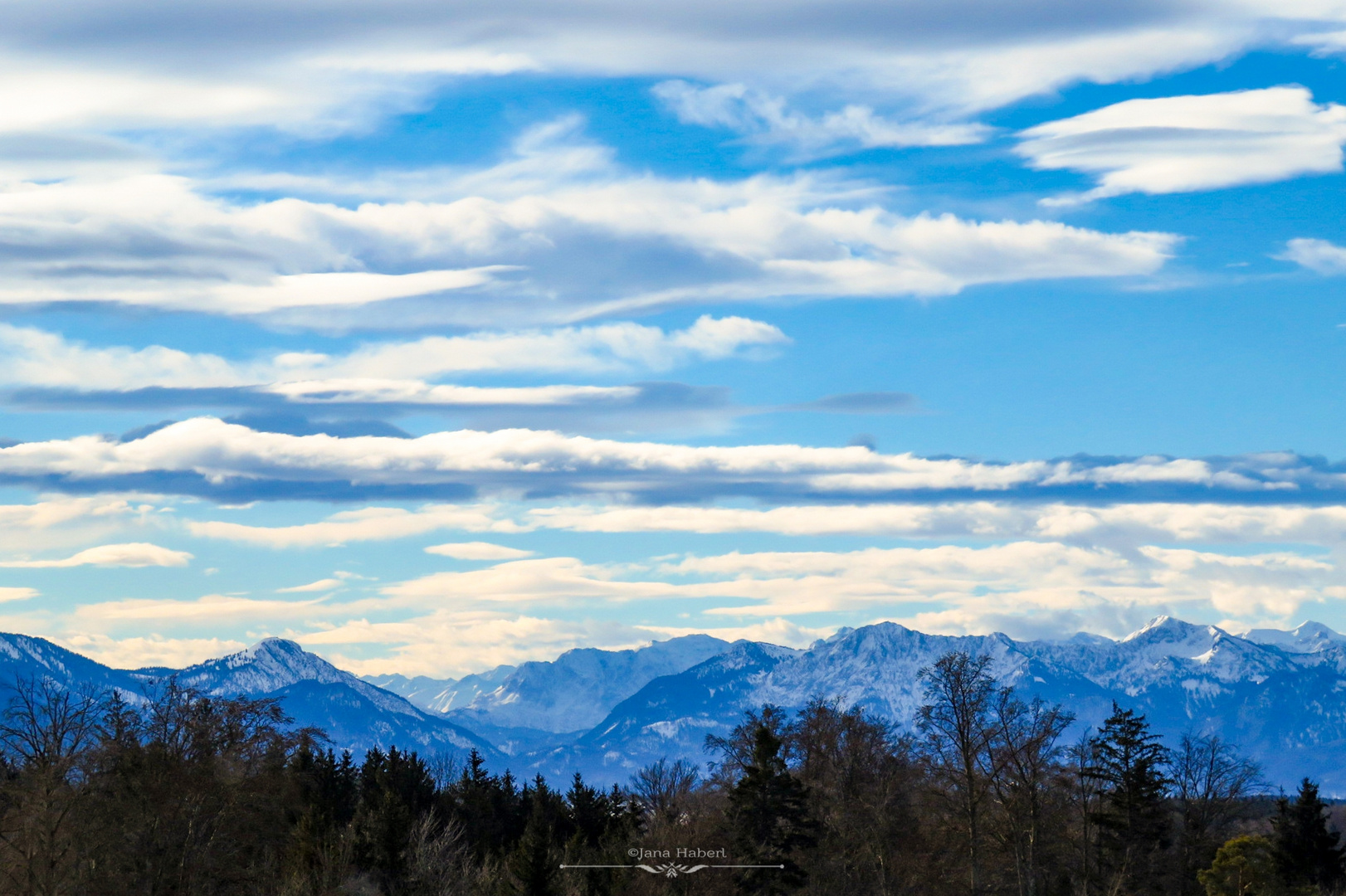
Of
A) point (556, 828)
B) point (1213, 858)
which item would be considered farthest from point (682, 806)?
point (1213, 858)

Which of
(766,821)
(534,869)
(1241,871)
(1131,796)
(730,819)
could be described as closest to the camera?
(534,869)

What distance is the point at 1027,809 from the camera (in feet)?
263

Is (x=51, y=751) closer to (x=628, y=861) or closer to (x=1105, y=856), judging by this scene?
(x=628, y=861)

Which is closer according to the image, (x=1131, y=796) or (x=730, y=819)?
(x=730, y=819)

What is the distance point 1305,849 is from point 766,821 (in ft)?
138

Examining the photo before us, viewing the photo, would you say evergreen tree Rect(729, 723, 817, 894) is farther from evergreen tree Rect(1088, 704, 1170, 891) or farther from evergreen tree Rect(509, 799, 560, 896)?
evergreen tree Rect(1088, 704, 1170, 891)

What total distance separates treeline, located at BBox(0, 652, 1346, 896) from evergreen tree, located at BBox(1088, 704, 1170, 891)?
0.16 meters

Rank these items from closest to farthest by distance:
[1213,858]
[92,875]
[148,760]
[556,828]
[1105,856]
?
[92,875]
[148,760]
[1105,856]
[1213,858]
[556,828]

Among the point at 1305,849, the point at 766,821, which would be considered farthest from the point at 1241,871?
the point at 766,821

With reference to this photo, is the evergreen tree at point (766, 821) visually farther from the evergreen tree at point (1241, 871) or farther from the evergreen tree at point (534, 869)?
the evergreen tree at point (1241, 871)

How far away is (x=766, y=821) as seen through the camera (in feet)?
240

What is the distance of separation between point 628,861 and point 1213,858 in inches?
1666

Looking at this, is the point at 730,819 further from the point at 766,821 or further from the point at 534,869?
the point at 534,869

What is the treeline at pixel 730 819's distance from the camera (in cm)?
6906
